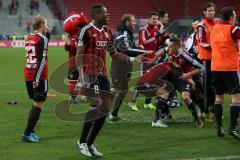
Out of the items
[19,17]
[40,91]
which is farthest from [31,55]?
[19,17]

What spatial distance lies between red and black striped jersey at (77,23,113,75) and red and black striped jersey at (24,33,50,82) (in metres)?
1.01

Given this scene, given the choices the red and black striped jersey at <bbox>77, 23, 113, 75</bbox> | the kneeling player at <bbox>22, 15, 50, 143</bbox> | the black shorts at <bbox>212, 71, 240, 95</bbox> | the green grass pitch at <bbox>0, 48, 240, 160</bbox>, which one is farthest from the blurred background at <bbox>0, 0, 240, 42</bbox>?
the red and black striped jersey at <bbox>77, 23, 113, 75</bbox>

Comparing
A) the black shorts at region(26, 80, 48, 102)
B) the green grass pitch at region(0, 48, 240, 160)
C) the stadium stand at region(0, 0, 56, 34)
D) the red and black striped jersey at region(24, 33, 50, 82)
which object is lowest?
the green grass pitch at region(0, 48, 240, 160)

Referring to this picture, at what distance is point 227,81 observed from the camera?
28.4ft

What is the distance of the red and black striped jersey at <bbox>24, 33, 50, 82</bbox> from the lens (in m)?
8.31

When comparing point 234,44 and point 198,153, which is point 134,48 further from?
point 198,153

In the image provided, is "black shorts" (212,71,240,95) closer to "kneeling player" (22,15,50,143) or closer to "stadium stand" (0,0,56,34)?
"kneeling player" (22,15,50,143)

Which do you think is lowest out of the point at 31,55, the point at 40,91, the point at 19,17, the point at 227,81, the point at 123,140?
the point at 123,140

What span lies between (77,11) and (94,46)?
126ft

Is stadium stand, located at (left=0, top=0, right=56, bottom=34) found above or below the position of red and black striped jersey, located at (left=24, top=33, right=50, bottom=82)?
above

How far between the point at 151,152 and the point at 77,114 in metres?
3.32

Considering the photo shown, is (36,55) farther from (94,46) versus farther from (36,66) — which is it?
(94,46)

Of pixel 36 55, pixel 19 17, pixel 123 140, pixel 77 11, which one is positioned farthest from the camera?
pixel 77 11

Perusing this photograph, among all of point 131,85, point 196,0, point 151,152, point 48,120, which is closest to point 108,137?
point 151,152
